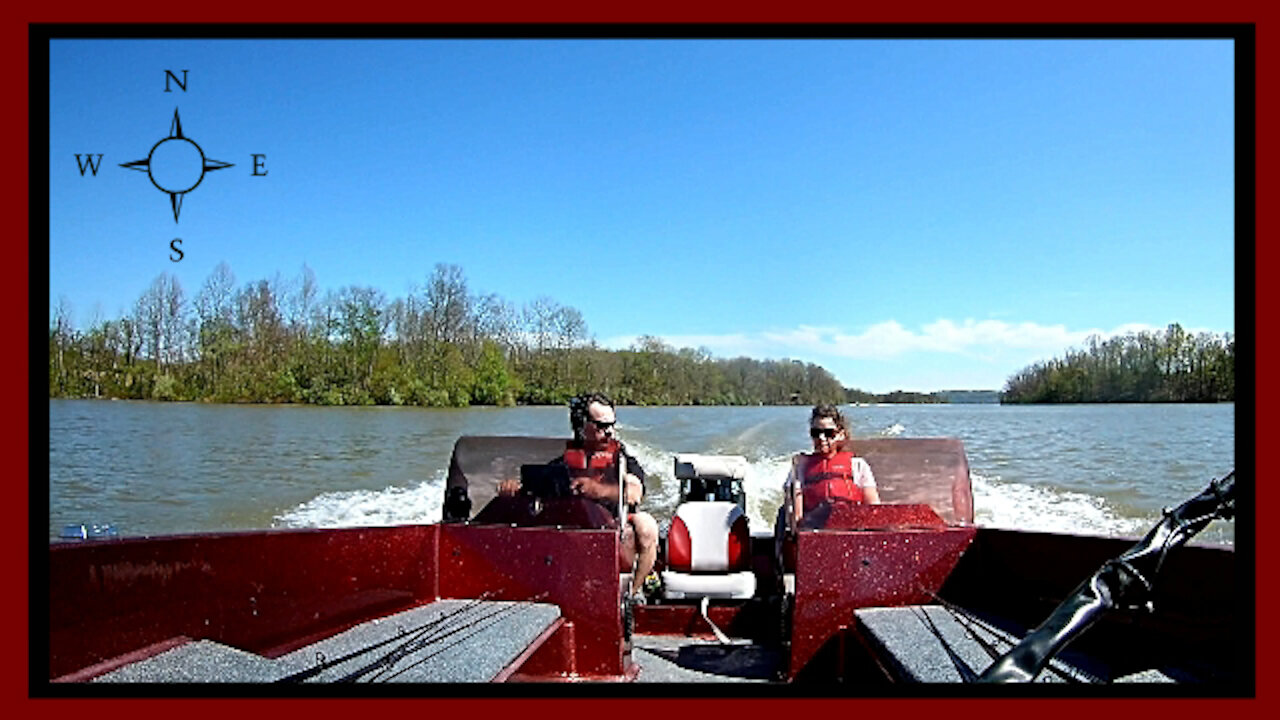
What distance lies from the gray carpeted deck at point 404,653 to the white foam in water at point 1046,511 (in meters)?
7.36

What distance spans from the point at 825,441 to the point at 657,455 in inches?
414

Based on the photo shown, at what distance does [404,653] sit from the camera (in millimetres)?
3389

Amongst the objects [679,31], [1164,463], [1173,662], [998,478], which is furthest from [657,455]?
[679,31]

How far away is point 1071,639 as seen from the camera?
209 centimetres

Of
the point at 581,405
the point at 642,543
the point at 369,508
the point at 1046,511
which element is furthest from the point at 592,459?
the point at 1046,511

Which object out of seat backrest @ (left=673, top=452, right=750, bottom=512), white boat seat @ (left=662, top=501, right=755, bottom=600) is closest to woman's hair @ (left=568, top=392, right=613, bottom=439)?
seat backrest @ (left=673, top=452, right=750, bottom=512)

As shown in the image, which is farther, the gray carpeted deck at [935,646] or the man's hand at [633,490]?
the man's hand at [633,490]

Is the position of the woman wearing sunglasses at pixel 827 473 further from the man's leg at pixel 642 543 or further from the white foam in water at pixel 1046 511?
the white foam in water at pixel 1046 511

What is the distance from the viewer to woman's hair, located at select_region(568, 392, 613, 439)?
17.3ft

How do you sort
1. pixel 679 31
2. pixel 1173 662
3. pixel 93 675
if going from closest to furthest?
1. pixel 679 31
2. pixel 93 675
3. pixel 1173 662

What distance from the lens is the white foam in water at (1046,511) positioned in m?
11.0

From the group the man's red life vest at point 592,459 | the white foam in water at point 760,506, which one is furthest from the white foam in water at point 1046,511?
the man's red life vest at point 592,459

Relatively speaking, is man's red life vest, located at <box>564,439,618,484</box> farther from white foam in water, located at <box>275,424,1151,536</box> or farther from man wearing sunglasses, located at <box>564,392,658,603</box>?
white foam in water, located at <box>275,424,1151,536</box>

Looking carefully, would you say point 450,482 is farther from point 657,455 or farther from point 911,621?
point 657,455
